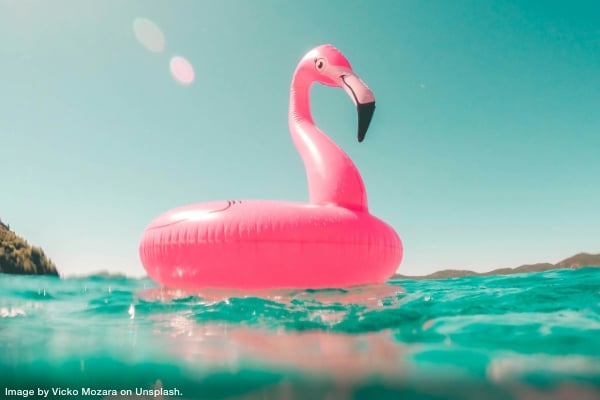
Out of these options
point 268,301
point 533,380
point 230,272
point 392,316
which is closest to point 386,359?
point 392,316

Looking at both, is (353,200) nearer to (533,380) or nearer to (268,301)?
(268,301)

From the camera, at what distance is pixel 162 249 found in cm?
483

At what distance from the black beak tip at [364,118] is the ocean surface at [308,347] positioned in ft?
7.86

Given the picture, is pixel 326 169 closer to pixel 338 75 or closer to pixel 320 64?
pixel 338 75

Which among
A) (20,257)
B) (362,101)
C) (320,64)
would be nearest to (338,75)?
(320,64)

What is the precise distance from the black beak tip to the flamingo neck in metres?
0.43

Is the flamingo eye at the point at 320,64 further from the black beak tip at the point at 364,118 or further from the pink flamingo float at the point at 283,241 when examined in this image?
the black beak tip at the point at 364,118

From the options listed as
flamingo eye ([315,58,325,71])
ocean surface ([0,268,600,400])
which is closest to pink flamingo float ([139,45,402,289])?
ocean surface ([0,268,600,400])

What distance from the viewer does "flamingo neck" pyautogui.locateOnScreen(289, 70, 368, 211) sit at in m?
A: 5.38

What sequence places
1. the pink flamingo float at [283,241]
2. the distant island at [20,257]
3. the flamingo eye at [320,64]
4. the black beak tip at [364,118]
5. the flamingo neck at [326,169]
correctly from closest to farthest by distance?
1. the pink flamingo float at [283,241]
2. the flamingo neck at [326,169]
3. the black beak tip at [364,118]
4. the flamingo eye at [320,64]
5. the distant island at [20,257]

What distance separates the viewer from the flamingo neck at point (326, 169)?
17.7ft

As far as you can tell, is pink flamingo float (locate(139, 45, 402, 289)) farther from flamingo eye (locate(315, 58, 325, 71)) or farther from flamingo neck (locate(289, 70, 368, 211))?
flamingo eye (locate(315, 58, 325, 71))

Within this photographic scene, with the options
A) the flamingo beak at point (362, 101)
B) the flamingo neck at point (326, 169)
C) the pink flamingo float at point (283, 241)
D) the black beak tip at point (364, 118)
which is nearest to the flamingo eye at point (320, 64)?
the flamingo beak at point (362, 101)

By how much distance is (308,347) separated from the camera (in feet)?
10.9
